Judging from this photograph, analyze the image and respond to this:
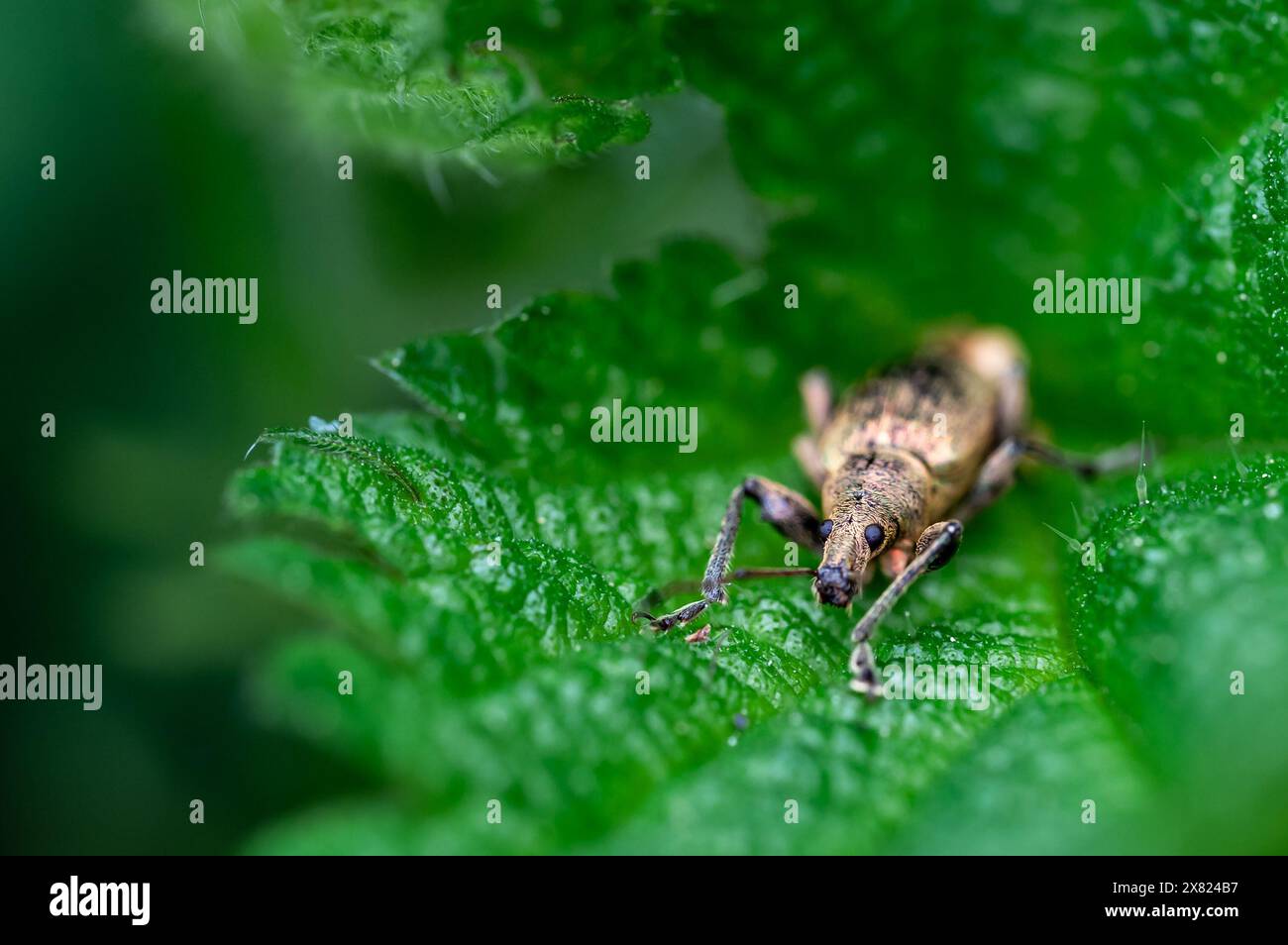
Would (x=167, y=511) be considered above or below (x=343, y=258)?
below

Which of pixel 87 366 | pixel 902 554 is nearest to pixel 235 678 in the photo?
pixel 87 366

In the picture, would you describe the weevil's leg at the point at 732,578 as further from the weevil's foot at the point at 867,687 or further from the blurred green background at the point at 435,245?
the blurred green background at the point at 435,245

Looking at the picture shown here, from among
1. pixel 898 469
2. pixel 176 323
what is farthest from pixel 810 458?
pixel 176 323

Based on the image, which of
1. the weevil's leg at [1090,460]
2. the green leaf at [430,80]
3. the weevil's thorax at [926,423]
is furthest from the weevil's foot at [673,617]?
the weevil's leg at [1090,460]

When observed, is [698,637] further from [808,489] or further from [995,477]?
[995,477]

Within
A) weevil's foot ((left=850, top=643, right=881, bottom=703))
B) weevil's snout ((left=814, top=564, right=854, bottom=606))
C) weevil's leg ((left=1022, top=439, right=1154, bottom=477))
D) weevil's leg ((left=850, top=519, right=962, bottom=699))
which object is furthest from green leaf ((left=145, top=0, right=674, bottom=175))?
weevil's leg ((left=1022, top=439, right=1154, bottom=477))
